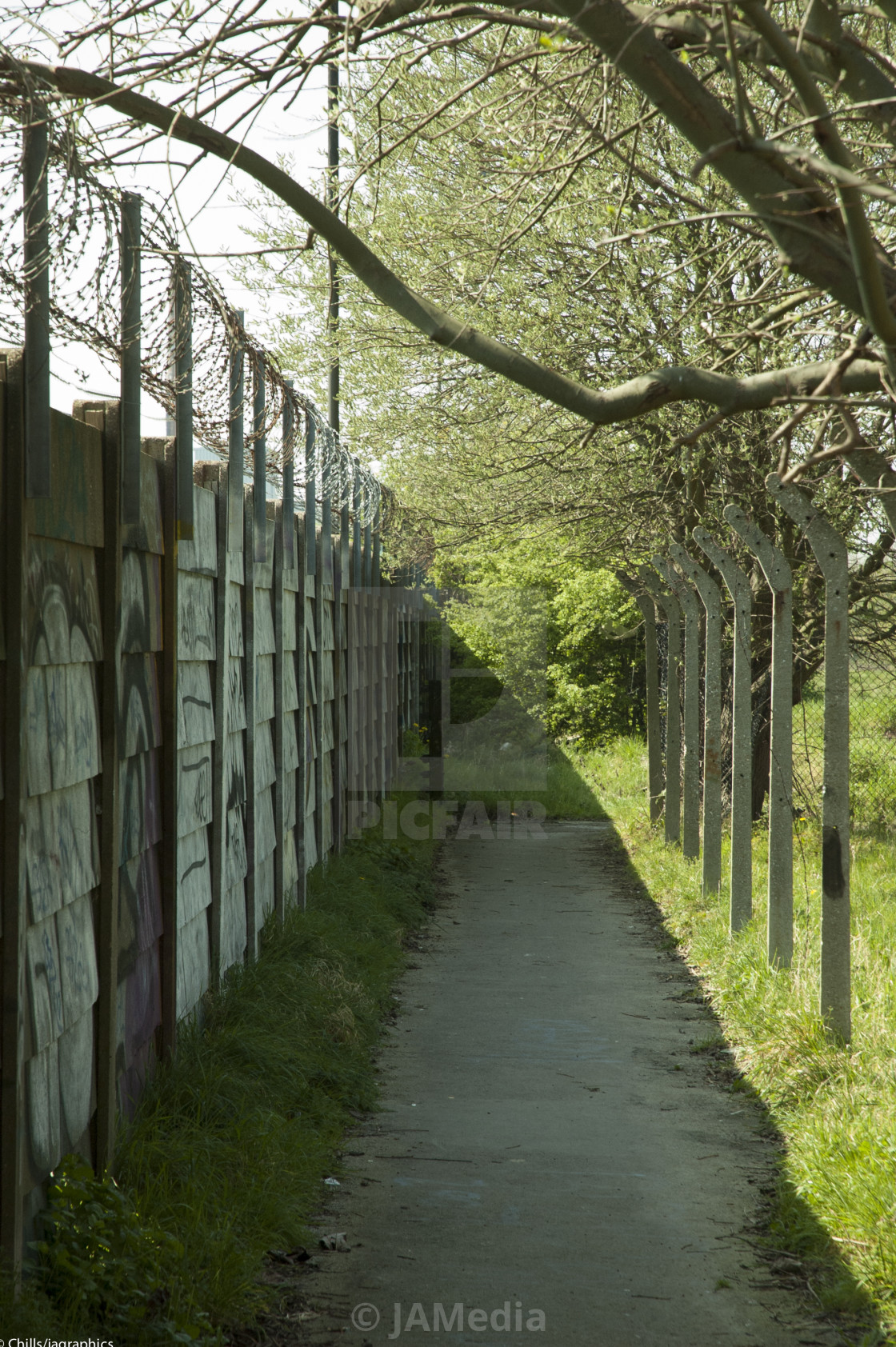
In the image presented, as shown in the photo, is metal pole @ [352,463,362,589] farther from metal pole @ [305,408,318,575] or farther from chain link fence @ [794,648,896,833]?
chain link fence @ [794,648,896,833]

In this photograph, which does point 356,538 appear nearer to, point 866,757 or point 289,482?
point 289,482

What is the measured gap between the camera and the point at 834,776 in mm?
4859

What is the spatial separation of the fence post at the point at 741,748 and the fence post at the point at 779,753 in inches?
27.5

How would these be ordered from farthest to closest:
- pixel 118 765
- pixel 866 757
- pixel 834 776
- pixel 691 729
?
1. pixel 866 757
2. pixel 691 729
3. pixel 834 776
4. pixel 118 765

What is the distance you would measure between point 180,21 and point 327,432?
12.9 ft

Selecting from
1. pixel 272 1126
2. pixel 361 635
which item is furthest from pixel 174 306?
pixel 361 635

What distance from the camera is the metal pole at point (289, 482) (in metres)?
5.98

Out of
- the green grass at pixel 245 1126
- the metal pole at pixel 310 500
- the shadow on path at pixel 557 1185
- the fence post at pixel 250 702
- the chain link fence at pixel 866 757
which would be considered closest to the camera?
the green grass at pixel 245 1126

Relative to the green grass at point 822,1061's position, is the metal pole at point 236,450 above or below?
above

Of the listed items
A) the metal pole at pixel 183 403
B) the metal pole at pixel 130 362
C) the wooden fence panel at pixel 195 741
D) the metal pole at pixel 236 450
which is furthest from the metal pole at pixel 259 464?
the metal pole at pixel 130 362

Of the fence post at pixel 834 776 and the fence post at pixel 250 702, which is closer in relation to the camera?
the fence post at pixel 834 776

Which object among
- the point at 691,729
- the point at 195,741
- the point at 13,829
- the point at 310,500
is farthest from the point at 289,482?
the point at 691,729

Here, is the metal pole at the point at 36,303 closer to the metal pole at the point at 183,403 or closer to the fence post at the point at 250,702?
the metal pole at the point at 183,403

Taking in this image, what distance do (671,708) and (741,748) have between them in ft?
11.9
